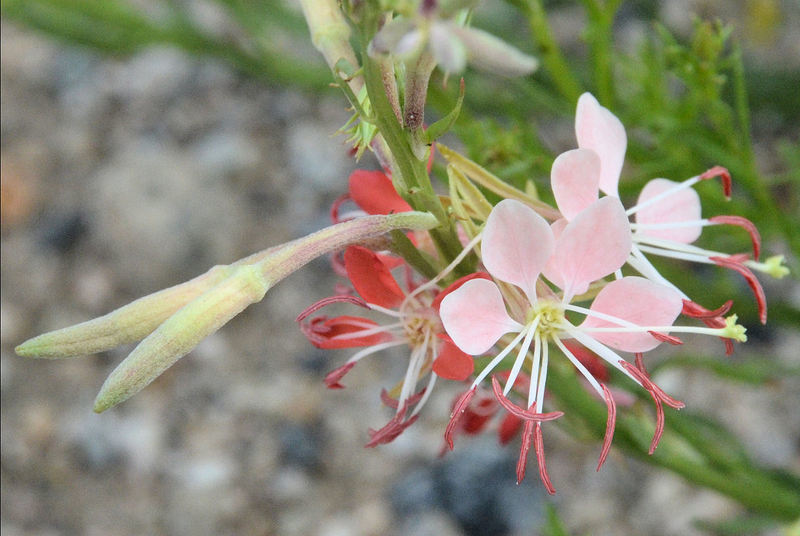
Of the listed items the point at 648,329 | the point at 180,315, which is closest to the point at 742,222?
the point at 648,329

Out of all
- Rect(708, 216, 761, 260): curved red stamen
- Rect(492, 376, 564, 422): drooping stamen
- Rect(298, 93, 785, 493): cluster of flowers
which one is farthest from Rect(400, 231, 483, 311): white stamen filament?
Rect(708, 216, 761, 260): curved red stamen

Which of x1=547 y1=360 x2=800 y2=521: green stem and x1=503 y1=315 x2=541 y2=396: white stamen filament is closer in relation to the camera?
x1=503 y1=315 x2=541 y2=396: white stamen filament

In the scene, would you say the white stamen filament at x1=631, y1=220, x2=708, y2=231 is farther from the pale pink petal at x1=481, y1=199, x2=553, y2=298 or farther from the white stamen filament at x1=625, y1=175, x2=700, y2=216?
the pale pink petal at x1=481, y1=199, x2=553, y2=298

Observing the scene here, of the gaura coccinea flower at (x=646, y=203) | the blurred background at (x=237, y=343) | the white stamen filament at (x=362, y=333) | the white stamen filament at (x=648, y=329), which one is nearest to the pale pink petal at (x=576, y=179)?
the gaura coccinea flower at (x=646, y=203)

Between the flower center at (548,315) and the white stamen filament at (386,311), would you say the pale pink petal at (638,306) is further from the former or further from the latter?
the white stamen filament at (386,311)

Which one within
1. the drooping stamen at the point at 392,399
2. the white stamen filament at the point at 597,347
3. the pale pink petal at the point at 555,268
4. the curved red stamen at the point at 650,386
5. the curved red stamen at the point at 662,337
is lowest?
the drooping stamen at the point at 392,399

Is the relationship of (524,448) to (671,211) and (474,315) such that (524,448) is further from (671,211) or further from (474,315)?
(671,211)

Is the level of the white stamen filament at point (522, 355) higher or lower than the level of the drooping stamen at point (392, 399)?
higher
